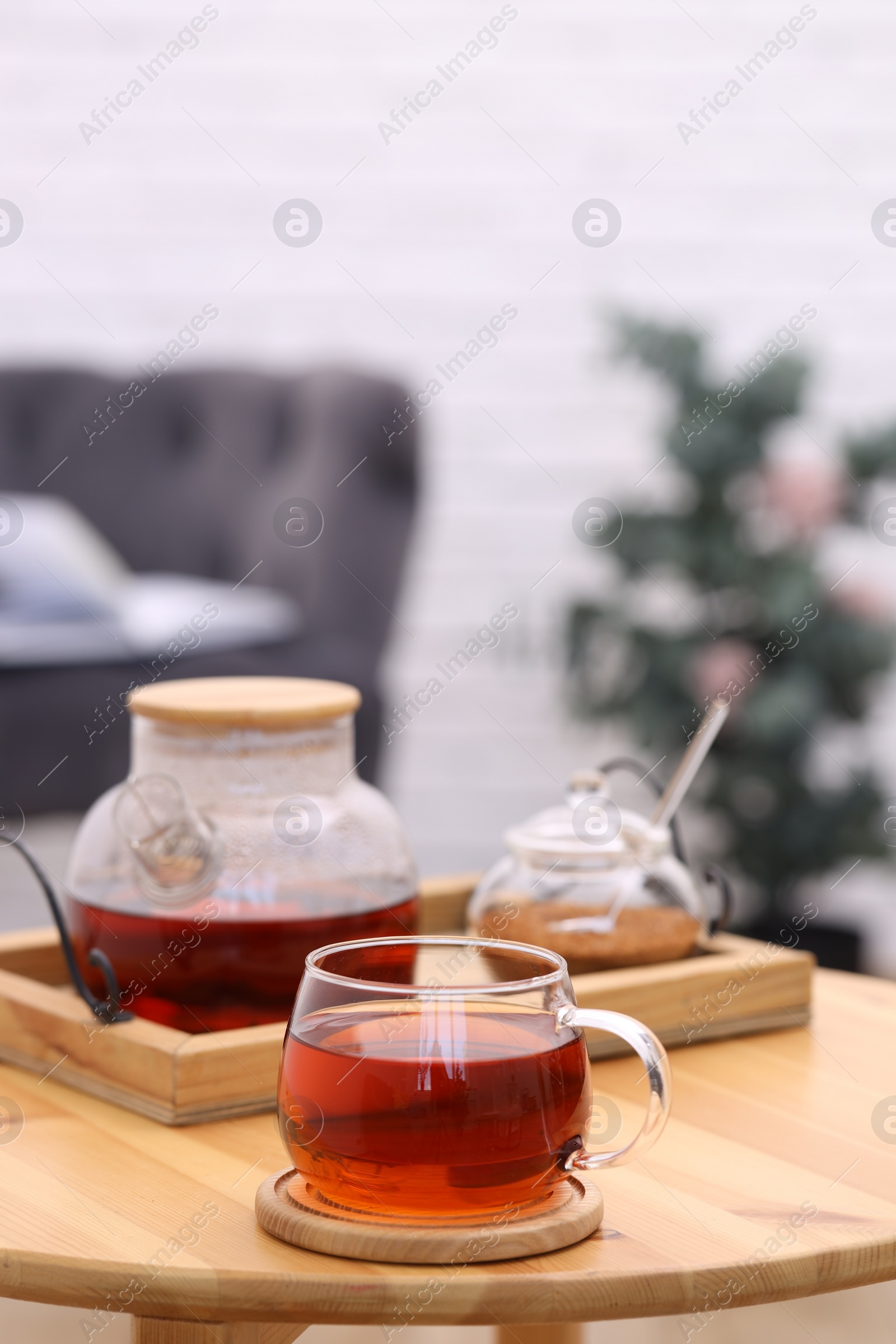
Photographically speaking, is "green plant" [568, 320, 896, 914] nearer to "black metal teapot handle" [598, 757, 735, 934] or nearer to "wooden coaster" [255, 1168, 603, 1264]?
"black metal teapot handle" [598, 757, 735, 934]

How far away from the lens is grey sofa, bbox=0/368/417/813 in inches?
84.7

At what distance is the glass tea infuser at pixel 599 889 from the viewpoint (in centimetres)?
91

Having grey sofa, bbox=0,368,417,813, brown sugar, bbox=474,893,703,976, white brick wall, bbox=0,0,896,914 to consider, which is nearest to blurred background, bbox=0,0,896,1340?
white brick wall, bbox=0,0,896,914

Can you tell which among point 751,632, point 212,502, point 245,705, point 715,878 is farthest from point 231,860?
point 212,502

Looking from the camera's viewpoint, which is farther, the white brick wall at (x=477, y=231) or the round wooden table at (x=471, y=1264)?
the white brick wall at (x=477, y=231)

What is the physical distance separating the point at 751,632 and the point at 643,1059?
1847 millimetres

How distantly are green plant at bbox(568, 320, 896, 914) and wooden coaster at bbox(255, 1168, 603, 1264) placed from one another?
172cm

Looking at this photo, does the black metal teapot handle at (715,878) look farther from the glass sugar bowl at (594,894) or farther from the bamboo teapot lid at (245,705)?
the bamboo teapot lid at (245,705)

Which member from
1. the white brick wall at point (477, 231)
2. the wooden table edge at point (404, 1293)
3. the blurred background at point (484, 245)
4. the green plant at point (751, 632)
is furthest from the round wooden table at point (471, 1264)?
the white brick wall at point (477, 231)

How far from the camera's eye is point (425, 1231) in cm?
56

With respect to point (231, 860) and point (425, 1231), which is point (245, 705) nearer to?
point (231, 860)

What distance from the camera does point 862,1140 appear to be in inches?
28.3

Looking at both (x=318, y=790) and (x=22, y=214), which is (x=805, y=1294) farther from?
(x=22, y=214)

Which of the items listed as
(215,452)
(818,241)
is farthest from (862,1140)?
(818,241)
